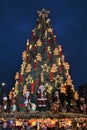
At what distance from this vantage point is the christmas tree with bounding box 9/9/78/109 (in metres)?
36.2

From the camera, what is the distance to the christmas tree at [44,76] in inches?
1427

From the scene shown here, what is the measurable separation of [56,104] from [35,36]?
908cm

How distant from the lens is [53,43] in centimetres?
3912

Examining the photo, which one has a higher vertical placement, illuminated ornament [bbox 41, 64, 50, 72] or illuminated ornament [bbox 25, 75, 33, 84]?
illuminated ornament [bbox 41, 64, 50, 72]

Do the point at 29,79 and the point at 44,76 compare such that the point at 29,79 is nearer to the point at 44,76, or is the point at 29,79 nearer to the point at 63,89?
the point at 44,76

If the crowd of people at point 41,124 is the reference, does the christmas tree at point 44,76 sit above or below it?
above

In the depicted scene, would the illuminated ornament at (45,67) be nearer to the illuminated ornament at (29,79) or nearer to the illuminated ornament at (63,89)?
the illuminated ornament at (29,79)

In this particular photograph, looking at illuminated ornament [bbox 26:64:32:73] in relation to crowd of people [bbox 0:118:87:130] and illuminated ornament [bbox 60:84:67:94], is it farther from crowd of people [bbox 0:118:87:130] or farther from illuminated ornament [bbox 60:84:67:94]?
crowd of people [bbox 0:118:87:130]

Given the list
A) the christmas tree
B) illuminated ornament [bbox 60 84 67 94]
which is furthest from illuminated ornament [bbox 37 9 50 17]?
illuminated ornament [bbox 60 84 67 94]

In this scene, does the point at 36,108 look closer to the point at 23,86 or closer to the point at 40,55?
the point at 23,86

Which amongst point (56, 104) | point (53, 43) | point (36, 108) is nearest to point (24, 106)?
point (36, 108)

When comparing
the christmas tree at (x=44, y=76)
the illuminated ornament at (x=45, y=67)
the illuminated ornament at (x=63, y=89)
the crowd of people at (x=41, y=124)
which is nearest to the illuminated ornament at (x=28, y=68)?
the christmas tree at (x=44, y=76)

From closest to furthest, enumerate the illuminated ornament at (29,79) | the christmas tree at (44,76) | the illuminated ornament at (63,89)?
1. the christmas tree at (44,76)
2. the illuminated ornament at (63,89)
3. the illuminated ornament at (29,79)

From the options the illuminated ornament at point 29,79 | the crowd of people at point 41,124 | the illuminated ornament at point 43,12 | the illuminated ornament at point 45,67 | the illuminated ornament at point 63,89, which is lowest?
the crowd of people at point 41,124
